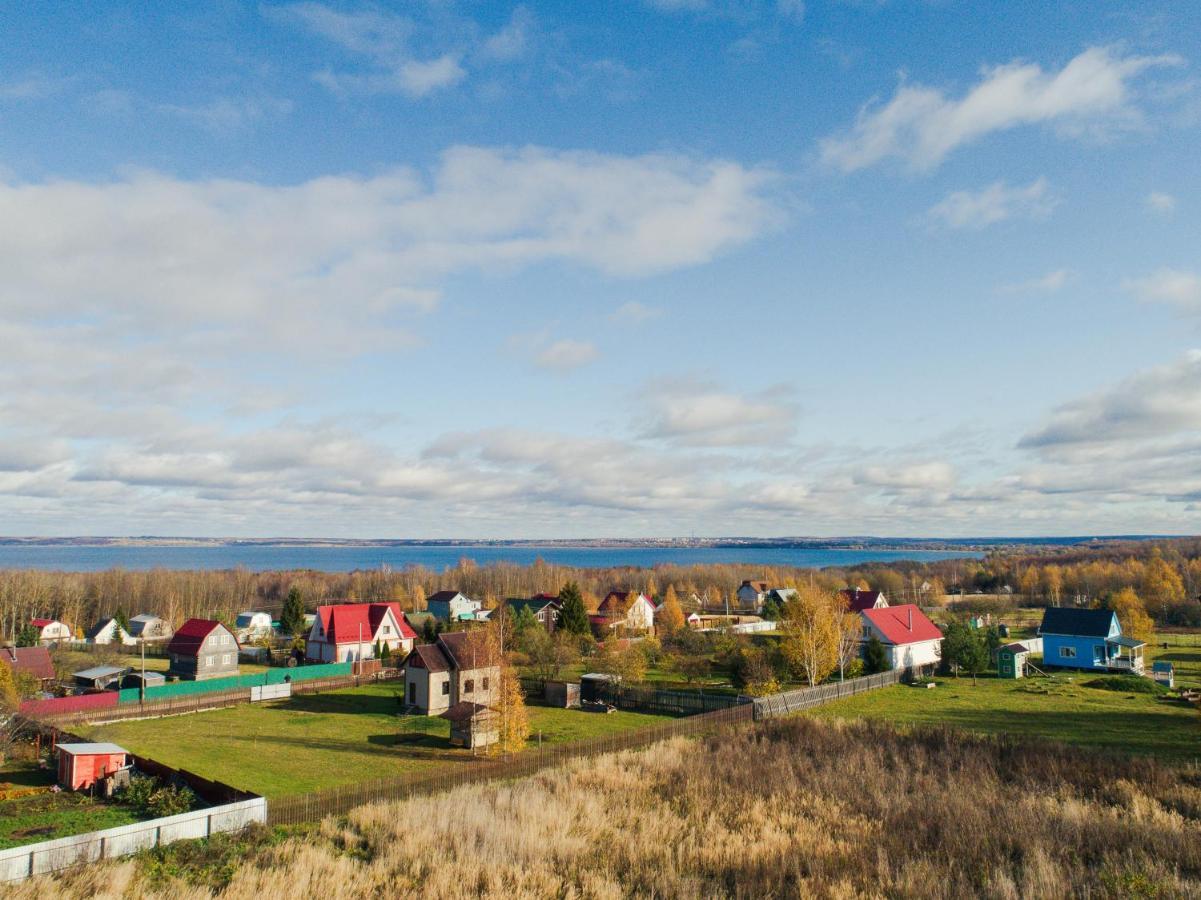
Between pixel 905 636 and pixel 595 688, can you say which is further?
pixel 905 636

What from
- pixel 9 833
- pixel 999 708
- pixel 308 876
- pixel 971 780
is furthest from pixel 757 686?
pixel 9 833

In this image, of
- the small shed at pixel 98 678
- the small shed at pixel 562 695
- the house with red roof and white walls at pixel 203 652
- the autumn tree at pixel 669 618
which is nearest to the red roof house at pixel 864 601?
the autumn tree at pixel 669 618

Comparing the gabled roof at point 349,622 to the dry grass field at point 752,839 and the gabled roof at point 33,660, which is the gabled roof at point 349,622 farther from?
the dry grass field at point 752,839

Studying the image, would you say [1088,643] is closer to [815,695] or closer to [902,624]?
[902,624]

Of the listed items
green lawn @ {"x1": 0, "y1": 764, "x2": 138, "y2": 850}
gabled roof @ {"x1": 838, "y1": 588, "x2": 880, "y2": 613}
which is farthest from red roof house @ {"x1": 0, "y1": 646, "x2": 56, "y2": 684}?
gabled roof @ {"x1": 838, "y1": 588, "x2": 880, "y2": 613}

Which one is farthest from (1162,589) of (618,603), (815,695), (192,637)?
(192,637)

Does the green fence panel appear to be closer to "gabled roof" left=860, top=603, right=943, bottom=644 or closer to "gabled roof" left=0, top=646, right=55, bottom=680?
"gabled roof" left=0, top=646, right=55, bottom=680
